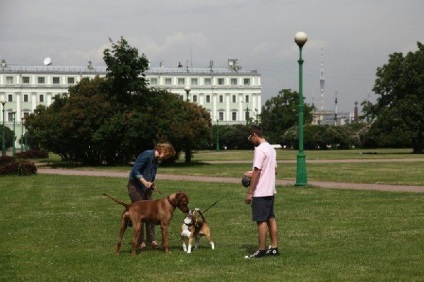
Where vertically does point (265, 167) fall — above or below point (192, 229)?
above

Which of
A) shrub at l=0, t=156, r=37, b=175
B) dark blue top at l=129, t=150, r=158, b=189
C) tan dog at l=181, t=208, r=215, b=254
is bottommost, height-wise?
tan dog at l=181, t=208, r=215, b=254

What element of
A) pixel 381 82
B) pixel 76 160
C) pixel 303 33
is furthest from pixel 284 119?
pixel 303 33

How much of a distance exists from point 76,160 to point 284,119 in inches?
2617

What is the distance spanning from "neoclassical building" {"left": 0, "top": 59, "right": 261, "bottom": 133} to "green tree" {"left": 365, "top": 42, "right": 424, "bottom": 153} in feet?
205

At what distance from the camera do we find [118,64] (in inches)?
1836

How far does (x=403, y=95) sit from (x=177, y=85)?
75919mm

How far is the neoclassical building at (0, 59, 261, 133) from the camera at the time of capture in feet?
458

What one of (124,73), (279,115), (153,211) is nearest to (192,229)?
(153,211)

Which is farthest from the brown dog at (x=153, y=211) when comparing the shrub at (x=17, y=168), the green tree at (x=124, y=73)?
the green tree at (x=124, y=73)

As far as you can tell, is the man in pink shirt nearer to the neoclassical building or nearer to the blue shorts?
the blue shorts

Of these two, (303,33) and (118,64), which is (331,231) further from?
(118,64)

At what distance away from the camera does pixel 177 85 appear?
147 meters

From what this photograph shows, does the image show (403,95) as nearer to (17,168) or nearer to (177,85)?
(17,168)

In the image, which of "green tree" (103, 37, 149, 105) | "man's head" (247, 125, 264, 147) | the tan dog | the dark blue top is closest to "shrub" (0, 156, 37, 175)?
"green tree" (103, 37, 149, 105)
